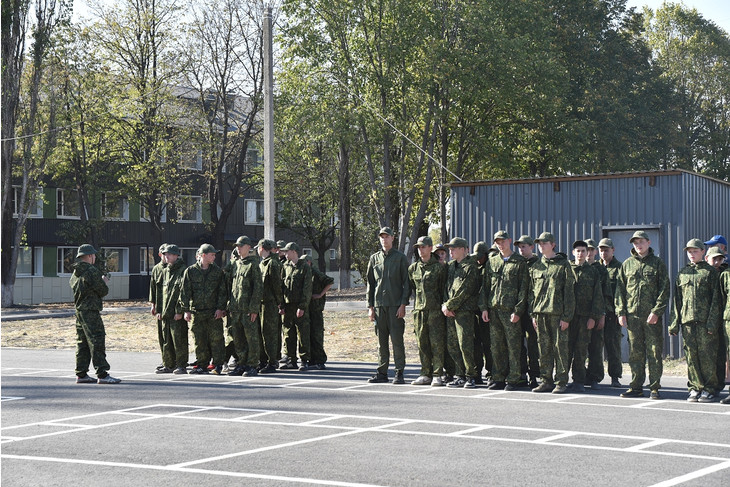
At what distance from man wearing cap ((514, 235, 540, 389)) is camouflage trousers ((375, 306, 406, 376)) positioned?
1.67 meters

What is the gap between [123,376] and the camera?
15.4 m

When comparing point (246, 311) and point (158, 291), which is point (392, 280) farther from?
point (158, 291)

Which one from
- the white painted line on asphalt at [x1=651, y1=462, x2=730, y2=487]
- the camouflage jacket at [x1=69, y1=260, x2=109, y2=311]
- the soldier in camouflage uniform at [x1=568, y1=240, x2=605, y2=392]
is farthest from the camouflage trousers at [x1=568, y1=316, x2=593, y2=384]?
the camouflage jacket at [x1=69, y1=260, x2=109, y2=311]

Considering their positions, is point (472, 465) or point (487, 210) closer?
point (472, 465)

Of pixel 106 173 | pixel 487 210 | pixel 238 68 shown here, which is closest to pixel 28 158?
pixel 106 173

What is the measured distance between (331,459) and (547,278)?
545 centimetres

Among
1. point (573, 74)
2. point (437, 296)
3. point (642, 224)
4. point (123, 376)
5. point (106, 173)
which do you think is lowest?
point (123, 376)

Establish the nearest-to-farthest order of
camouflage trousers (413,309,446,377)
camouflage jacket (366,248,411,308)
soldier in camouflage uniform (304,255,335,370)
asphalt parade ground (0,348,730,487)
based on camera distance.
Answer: asphalt parade ground (0,348,730,487), camouflage trousers (413,309,446,377), camouflage jacket (366,248,411,308), soldier in camouflage uniform (304,255,335,370)

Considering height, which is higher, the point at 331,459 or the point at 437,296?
the point at 437,296

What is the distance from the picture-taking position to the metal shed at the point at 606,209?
684 inches

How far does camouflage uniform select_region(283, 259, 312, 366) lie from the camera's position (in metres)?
16.0

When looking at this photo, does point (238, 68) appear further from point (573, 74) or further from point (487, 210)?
point (487, 210)

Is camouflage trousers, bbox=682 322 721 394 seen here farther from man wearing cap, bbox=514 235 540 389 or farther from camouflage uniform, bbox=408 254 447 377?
camouflage uniform, bbox=408 254 447 377

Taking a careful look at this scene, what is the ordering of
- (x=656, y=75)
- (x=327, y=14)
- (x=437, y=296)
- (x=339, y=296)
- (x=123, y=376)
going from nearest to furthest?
1. (x=437, y=296)
2. (x=123, y=376)
3. (x=327, y=14)
4. (x=339, y=296)
5. (x=656, y=75)
